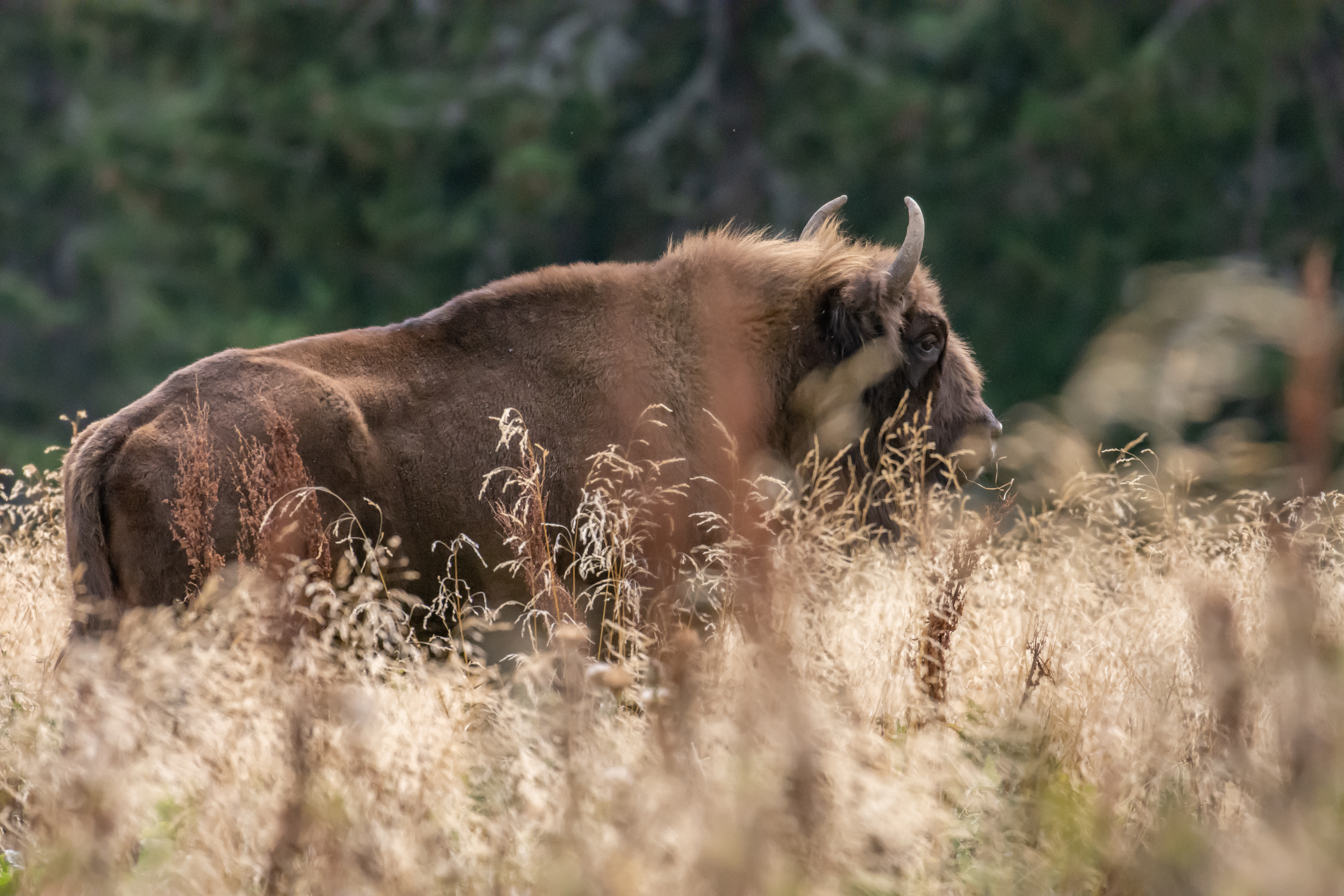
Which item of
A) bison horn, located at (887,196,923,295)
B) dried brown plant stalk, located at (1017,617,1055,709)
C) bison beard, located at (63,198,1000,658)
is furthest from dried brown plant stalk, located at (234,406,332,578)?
bison horn, located at (887,196,923,295)

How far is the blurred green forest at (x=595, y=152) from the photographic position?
10.5m

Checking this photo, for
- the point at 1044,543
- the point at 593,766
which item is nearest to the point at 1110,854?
the point at 593,766

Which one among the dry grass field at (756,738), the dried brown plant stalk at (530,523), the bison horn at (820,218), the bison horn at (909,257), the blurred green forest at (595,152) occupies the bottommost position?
the dry grass field at (756,738)

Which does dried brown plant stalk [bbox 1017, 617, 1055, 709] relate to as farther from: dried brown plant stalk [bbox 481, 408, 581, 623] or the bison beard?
dried brown plant stalk [bbox 481, 408, 581, 623]

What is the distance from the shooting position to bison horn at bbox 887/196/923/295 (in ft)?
14.7

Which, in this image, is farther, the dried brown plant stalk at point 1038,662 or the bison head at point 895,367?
the bison head at point 895,367

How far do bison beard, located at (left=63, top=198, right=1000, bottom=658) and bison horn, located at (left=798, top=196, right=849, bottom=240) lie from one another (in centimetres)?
12

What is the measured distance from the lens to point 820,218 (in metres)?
5.23

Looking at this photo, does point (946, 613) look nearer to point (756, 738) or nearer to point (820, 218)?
point (756, 738)

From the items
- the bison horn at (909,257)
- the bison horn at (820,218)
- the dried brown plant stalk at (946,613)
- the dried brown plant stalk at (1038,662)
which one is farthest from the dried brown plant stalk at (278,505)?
the bison horn at (820,218)

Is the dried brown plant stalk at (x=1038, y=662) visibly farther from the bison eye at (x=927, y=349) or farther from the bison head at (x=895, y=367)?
the bison eye at (x=927, y=349)

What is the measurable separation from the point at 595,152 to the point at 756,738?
9.86 metres

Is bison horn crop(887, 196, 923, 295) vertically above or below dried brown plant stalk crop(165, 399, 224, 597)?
above

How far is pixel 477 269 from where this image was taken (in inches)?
448
